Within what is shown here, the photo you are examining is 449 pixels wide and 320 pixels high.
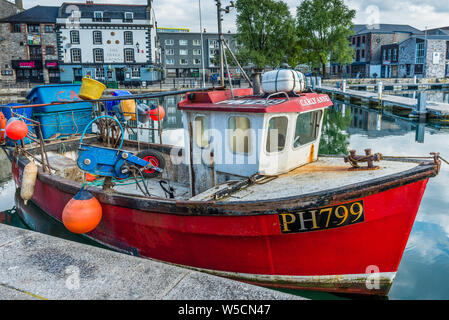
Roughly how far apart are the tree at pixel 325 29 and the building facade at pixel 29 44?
3650 centimetres

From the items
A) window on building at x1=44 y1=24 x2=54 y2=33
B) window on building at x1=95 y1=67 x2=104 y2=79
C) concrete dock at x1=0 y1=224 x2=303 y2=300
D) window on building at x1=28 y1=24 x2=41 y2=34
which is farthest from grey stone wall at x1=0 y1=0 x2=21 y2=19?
concrete dock at x1=0 y1=224 x2=303 y2=300

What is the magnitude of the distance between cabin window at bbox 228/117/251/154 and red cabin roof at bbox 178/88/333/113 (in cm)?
23

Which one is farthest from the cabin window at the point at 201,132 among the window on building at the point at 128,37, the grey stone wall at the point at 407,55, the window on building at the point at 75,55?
the grey stone wall at the point at 407,55

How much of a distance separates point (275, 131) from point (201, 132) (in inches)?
57.2

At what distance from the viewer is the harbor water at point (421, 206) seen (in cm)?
648

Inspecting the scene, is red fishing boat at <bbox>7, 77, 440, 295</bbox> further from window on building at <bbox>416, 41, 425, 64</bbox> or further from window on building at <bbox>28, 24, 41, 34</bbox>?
window on building at <bbox>416, 41, 425, 64</bbox>

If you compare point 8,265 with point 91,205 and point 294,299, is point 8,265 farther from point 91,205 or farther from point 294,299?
point 294,299

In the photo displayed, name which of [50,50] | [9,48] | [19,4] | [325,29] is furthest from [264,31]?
[19,4]

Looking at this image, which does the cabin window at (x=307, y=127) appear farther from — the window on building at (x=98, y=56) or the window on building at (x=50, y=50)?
the window on building at (x=50, y=50)

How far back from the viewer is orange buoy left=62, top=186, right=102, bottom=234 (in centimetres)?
570

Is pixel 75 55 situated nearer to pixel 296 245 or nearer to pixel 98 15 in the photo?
pixel 98 15

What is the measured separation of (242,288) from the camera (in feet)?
10.8

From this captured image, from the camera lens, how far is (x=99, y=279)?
3.49 metres
